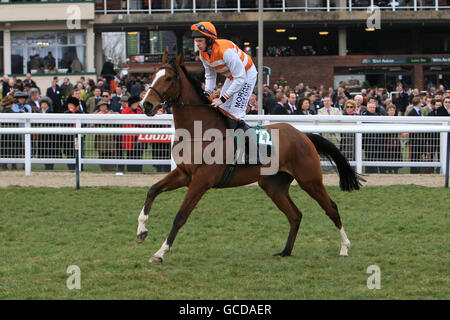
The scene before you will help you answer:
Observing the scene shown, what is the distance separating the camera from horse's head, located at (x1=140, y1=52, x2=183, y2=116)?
19.4ft

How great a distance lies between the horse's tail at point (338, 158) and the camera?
7.09 m

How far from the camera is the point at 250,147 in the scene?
6.42 meters

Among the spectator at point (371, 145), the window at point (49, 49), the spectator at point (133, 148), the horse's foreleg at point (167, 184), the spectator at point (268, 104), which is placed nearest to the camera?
the horse's foreleg at point (167, 184)

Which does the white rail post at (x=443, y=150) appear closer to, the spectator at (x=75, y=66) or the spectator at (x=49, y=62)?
the spectator at (x=75, y=66)

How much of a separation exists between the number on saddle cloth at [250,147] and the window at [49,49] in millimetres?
23793

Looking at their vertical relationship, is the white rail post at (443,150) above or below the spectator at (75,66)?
below

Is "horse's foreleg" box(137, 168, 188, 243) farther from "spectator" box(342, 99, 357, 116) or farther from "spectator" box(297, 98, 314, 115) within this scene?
"spectator" box(297, 98, 314, 115)

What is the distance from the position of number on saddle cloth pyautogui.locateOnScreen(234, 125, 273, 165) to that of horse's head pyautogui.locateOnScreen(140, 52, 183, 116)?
2.21ft

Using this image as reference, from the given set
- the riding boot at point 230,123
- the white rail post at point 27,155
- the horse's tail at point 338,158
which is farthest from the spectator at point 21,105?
the riding boot at point 230,123

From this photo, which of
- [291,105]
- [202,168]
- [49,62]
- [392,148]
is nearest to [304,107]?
[291,105]

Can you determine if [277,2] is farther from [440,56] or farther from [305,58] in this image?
[440,56]

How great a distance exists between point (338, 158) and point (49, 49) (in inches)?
950

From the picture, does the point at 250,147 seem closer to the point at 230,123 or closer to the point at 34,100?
the point at 230,123

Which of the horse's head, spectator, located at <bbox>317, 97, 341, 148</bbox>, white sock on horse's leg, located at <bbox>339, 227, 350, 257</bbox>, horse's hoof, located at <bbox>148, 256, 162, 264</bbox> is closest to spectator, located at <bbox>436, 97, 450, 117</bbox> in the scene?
spectator, located at <bbox>317, 97, 341, 148</bbox>
